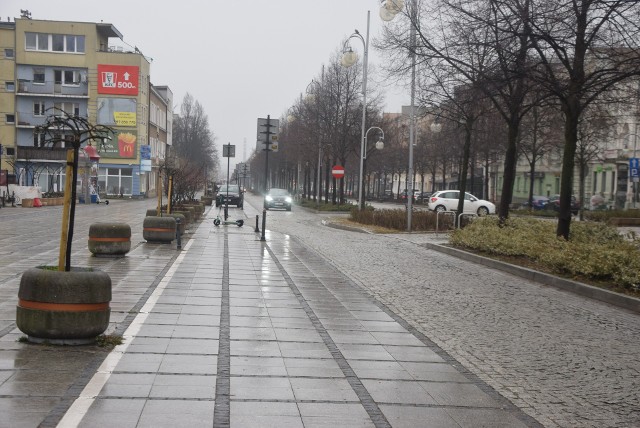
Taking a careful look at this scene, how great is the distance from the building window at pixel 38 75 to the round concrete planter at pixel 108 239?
58649 mm

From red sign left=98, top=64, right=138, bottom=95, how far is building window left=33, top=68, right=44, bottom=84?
505 cm

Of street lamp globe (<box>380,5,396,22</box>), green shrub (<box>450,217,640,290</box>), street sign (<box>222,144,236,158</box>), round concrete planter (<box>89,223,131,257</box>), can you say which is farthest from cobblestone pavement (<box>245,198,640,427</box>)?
street sign (<box>222,144,236,158</box>)

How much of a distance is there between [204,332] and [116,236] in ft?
27.4

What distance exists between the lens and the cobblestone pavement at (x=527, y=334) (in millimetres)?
6395

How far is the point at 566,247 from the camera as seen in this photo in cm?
1562

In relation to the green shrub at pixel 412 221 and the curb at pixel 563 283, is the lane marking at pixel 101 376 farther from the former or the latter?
the green shrub at pixel 412 221

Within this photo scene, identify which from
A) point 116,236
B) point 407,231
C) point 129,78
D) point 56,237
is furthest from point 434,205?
point 129,78

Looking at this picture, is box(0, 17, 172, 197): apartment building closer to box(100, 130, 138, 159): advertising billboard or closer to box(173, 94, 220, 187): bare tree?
box(100, 130, 138, 159): advertising billboard

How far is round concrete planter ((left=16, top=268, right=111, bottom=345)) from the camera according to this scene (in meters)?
7.10

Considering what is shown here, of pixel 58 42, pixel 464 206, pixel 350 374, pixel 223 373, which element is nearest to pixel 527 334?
pixel 350 374

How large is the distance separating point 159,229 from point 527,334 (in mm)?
13264

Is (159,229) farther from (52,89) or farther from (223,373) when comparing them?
(52,89)

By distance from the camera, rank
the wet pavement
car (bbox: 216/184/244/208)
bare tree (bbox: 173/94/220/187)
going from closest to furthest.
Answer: the wet pavement → car (bbox: 216/184/244/208) → bare tree (bbox: 173/94/220/187)

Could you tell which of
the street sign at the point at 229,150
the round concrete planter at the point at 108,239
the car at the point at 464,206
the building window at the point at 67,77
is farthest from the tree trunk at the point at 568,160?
the building window at the point at 67,77
